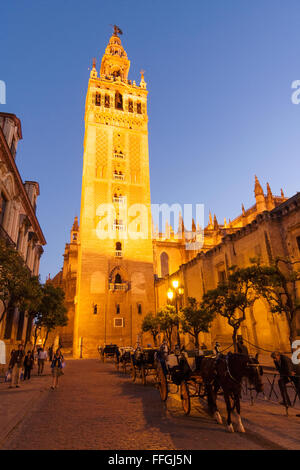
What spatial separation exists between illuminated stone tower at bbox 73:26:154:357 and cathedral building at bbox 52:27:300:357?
0.36 feet

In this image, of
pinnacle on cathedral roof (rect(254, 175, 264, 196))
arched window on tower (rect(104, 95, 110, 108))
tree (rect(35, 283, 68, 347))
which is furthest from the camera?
pinnacle on cathedral roof (rect(254, 175, 264, 196))

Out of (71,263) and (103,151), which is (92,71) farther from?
(71,263)

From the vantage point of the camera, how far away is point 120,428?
18.7ft

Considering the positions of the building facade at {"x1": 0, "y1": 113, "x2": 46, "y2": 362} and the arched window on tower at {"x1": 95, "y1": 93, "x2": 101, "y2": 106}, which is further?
the arched window on tower at {"x1": 95, "y1": 93, "x2": 101, "y2": 106}

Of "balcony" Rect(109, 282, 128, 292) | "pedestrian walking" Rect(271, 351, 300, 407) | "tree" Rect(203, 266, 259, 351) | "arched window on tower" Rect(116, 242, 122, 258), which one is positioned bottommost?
"pedestrian walking" Rect(271, 351, 300, 407)

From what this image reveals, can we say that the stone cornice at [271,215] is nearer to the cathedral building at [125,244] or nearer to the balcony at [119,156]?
the cathedral building at [125,244]

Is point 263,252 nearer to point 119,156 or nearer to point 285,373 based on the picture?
point 285,373

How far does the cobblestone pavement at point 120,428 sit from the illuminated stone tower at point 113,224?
76.7 feet

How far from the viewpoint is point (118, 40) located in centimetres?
5203

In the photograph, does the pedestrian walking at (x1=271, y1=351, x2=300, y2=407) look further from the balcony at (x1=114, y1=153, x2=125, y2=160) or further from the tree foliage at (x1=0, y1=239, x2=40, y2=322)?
the balcony at (x1=114, y1=153, x2=125, y2=160)

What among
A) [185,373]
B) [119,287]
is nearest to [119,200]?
[119,287]

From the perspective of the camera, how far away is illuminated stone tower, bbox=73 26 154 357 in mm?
31875

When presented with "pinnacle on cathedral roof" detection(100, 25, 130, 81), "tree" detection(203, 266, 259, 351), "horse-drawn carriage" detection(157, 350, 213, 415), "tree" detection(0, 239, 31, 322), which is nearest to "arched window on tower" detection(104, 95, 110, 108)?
"pinnacle on cathedral roof" detection(100, 25, 130, 81)

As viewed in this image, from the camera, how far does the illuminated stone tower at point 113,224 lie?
31.9m
